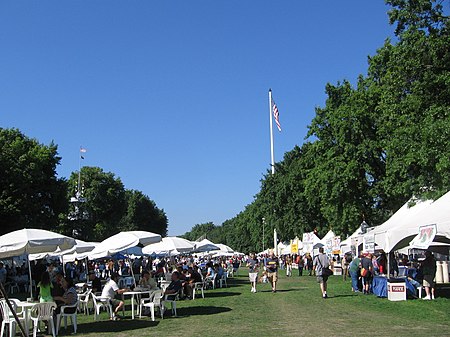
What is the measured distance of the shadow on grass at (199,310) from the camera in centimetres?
1682

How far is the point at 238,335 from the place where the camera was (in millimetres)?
12047

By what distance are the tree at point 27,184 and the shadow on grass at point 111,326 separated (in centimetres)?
2610

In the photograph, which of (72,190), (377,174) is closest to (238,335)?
(377,174)

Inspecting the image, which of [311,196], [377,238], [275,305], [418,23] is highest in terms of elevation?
[418,23]

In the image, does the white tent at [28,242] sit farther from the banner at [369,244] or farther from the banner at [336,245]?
the banner at [336,245]

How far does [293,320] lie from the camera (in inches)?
569

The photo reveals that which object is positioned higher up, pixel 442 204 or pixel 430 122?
pixel 430 122

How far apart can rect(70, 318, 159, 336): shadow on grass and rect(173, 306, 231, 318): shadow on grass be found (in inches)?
66.3

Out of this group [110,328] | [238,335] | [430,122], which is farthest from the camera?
[430,122]

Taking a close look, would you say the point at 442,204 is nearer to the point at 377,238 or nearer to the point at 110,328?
the point at 377,238

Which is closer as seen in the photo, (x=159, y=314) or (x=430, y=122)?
(x=159, y=314)

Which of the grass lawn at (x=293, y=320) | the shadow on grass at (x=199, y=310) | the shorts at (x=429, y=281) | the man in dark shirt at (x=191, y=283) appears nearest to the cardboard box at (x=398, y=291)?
the grass lawn at (x=293, y=320)

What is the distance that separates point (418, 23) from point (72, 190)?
67.0m

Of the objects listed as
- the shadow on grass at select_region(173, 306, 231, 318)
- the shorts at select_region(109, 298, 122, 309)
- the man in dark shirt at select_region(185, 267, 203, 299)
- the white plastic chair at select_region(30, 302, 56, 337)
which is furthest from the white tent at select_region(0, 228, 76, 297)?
the man in dark shirt at select_region(185, 267, 203, 299)
